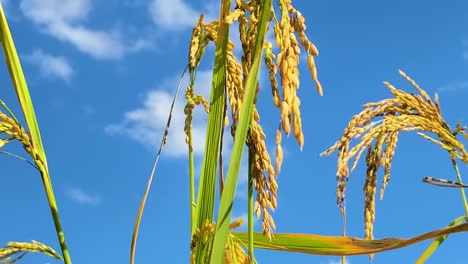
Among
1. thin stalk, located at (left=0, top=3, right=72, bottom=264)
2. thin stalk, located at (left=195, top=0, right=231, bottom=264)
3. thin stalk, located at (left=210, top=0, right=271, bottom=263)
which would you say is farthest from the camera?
thin stalk, located at (left=0, top=3, right=72, bottom=264)

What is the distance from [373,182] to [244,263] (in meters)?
1.34

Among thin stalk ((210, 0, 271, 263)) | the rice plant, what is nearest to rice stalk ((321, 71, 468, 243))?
→ the rice plant

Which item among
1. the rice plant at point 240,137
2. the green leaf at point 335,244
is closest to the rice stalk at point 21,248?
the rice plant at point 240,137

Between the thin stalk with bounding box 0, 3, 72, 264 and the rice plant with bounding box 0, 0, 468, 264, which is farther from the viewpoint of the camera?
the thin stalk with bounding box 0, 3, 72, 264

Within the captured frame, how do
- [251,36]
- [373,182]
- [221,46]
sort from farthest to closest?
[373,182] < [221,46] < [251,36]

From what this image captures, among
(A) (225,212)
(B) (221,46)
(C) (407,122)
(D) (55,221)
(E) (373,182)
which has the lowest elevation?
(A) (225,212)

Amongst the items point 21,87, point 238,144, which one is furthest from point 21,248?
point 238,144

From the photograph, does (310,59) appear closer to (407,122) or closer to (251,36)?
(251,36)

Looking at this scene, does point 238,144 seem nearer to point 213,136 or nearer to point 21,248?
point 213,136

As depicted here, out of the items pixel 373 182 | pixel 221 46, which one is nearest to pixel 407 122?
pixel 373 182

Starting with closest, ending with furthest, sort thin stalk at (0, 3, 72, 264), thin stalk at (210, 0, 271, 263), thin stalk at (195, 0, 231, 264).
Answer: thin stalk at (210, 0, 271, 263)
thin stalk at (195, 0, 231, 264)
thin stalk at (0, 3, 72, 264)

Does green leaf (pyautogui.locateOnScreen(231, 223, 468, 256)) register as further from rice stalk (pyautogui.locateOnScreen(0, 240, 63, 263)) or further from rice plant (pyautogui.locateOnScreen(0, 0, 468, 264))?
rice stalk (pyautogui.locateOnScreen(0, 240, 63, 263))

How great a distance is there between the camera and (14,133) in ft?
6.66

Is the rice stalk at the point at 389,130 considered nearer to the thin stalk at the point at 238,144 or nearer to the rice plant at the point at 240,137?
the rice plant at the point at 240,137
